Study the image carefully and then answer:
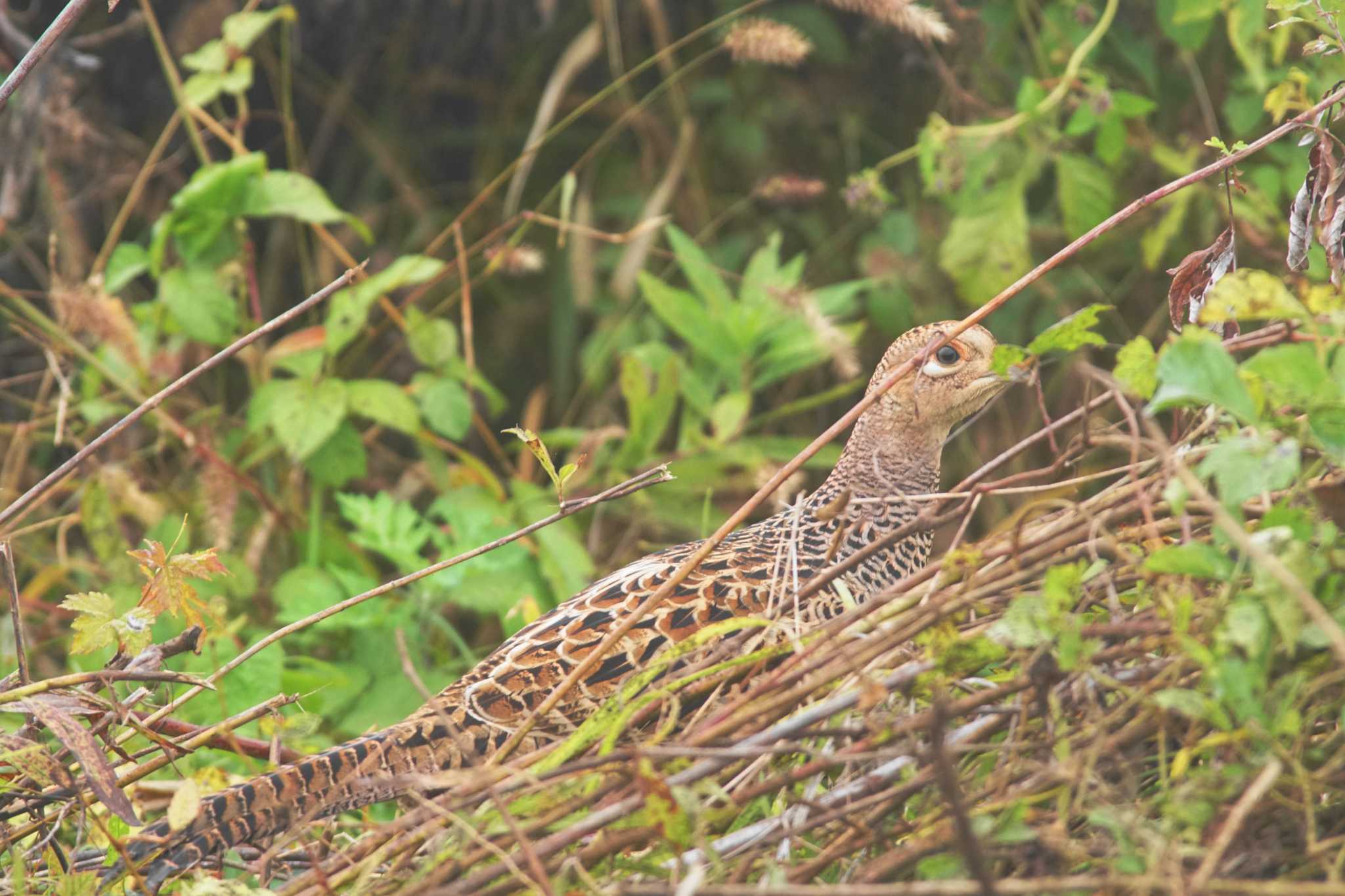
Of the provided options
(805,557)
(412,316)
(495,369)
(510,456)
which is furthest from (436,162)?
(805,557)

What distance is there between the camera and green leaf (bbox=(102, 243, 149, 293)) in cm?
270

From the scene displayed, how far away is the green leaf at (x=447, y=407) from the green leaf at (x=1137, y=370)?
1.66 meters

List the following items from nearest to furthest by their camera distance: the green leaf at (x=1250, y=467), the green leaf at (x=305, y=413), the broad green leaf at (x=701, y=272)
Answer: the green leaf at (x=1250, y=467) < the green leaf at (x=305, y=413) < the broad green leaf at (x=701, y=272)

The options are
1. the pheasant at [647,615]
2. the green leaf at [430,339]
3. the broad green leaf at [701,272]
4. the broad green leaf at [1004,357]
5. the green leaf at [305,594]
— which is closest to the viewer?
the broad green leaf at [1004,357]

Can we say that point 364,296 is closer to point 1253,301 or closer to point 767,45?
point 767,45

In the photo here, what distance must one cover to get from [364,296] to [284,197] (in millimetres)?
245

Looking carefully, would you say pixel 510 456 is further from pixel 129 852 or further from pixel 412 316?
pixel 129 852

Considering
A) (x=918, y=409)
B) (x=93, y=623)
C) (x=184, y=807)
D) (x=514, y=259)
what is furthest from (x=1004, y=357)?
(x=514, y=259)

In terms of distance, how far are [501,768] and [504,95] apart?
2.87 metres

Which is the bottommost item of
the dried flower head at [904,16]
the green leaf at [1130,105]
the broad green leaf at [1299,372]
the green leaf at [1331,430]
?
the green leaf at [1331,430]

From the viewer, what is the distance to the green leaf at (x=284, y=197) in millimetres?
2699

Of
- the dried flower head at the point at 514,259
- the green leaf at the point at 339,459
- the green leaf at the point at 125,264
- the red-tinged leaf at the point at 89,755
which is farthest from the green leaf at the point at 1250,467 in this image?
the green leaf at the point at 125,264

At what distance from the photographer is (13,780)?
63.7 inches

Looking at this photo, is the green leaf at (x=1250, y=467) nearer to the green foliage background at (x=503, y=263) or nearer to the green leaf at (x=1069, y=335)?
the green leaf at (x=1069, y=335)
